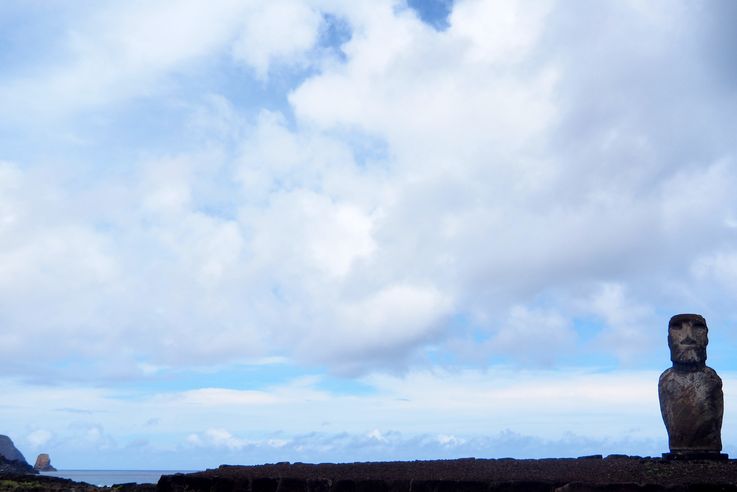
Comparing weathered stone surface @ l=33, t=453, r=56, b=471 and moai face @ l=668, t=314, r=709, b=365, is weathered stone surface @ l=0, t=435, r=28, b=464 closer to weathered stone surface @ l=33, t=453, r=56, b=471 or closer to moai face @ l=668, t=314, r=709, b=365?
weathered stone surface @ l=33, t=453, r=56, b=471

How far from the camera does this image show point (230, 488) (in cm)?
1355

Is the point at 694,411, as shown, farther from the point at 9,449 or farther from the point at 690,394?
the point at 9,449

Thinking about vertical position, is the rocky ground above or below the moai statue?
below

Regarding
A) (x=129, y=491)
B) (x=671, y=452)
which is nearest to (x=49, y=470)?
(x=129, y=491)

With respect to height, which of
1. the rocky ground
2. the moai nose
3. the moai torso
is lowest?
the rocky ground

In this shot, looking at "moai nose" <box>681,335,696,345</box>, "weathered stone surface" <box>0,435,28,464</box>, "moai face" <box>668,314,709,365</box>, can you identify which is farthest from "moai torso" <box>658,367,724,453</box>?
"weathered stone surface" <box>0,435,28,464</box>

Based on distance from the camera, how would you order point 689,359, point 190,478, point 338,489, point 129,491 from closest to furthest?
point 338,489
point 190,478
point 689,359
point 129,491

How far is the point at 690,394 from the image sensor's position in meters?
14.6

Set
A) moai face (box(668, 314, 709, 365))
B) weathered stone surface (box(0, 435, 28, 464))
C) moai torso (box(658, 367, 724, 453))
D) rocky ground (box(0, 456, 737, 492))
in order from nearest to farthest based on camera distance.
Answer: rocky ground (box(0, 456, 737, 492))
moai torso (box(658, 367, 724, 453))
moai face (box(668, 314, 709, 365))
weathered stone surface (box(0, 435, 28, 464))

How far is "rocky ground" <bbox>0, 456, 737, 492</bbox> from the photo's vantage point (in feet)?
37.3

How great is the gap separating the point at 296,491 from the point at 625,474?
479 centimetres

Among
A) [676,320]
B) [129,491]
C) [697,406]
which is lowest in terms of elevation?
[129,491]

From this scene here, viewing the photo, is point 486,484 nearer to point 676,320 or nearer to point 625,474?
point 625,474

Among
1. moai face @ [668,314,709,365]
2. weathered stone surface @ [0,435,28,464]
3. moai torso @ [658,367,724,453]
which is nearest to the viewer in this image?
moai torso @ [658,367,724,453]
